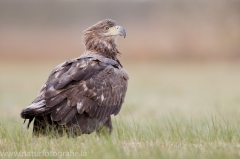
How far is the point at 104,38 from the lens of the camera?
31.2ft

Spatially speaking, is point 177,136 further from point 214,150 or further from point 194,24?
point 194,24

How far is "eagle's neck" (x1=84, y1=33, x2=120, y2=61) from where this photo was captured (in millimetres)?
9366

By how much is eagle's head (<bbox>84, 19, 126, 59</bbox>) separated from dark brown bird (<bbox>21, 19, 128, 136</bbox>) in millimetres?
465

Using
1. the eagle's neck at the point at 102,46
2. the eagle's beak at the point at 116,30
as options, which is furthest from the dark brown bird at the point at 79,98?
the eagle's beak at the point at 116,30

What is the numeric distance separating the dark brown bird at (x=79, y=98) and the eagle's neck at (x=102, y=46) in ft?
1.43

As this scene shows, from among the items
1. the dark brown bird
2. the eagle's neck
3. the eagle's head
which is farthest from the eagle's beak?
the dark brown bird

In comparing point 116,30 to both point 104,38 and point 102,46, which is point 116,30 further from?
point 102,46

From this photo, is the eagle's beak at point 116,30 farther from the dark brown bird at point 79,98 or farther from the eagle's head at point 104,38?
the dark brown bird at point 79,98

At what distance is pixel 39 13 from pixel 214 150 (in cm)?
7898

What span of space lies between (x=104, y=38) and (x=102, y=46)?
0.60ft

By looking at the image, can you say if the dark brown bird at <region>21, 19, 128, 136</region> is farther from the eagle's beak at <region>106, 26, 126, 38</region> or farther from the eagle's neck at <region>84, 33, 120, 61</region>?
the eagle's beak at <region>106, 26, 126, 38</region>

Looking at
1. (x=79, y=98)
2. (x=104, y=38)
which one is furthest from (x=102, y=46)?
(x=79, y=98)

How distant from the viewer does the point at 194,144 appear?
718 centimetres

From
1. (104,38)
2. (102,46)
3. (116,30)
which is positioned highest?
(116,30)
